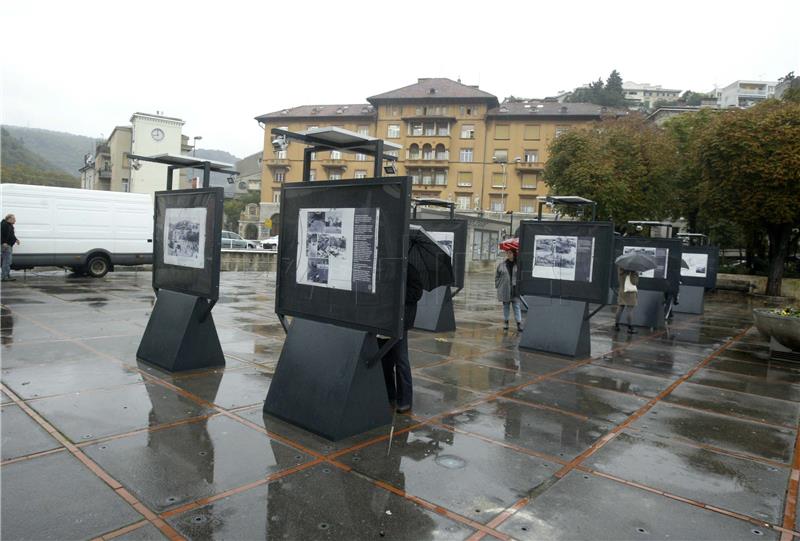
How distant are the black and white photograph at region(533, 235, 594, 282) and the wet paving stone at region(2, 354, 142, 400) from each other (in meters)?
6.60

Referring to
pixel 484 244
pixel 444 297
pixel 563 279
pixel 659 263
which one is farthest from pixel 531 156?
pixel 563 279

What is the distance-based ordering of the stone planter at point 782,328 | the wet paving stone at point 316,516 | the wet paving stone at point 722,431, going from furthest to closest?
the stone planter at point 782,328 < the wet paving stone at point 722,431 < the wet paving stone at point 316,516

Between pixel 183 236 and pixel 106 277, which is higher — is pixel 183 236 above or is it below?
above

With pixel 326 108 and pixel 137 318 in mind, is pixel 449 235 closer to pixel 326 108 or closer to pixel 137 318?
pixel 137 318

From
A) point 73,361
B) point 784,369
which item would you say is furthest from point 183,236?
point 784,369

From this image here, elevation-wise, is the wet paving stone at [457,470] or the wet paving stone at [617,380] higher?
the wet paving stone at [457,470]

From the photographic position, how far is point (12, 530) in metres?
2.97

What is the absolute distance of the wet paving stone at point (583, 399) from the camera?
5883 millimetres

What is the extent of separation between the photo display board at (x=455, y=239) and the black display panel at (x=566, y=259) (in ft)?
6.08

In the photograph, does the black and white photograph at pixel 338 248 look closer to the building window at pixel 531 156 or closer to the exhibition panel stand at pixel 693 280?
the exhibition panel stand at pixel 693 280

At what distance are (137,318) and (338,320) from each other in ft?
21.8

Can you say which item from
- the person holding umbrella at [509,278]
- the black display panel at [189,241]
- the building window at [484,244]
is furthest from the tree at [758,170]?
the black display panel at [189,241]

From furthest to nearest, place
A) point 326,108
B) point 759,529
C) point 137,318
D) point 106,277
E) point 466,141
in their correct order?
point 326,108
point 466,141
point 106,277
point 137,318
point 759,529

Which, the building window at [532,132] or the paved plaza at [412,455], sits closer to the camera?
the paved plaza at [412,455]
